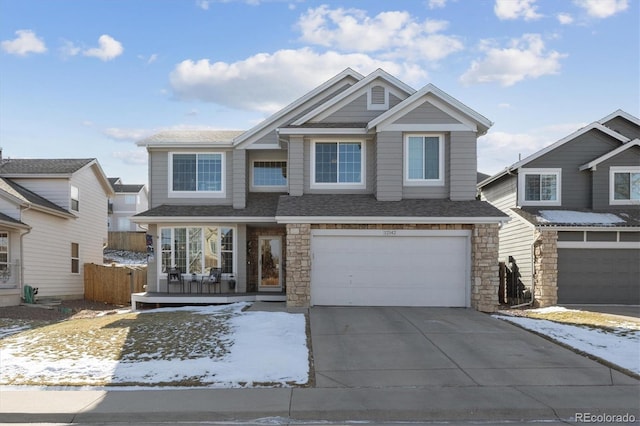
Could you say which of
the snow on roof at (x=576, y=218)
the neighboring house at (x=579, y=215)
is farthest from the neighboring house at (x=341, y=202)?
the neighboring house at (x=579, y=215)

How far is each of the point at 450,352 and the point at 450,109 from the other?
8.84 meters

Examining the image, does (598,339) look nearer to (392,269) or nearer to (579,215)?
(392,269)

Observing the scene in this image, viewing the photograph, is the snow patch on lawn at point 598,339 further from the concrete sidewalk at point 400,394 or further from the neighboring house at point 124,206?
the neighboring house at point 124,206

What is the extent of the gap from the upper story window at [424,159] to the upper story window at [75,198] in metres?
15.3

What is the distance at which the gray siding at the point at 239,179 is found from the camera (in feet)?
61.0

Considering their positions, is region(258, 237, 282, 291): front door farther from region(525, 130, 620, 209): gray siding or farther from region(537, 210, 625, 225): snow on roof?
region(525, 130, 620, 209): gray siding

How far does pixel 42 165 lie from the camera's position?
23812 millimetres

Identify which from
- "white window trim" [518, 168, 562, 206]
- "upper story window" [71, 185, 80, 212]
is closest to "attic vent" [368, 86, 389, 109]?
"white window trim" [518, 168, 562, 206]

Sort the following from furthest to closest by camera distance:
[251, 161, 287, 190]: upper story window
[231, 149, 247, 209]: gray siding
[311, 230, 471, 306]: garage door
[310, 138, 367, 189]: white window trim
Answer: [251, 161, 287, 190]: upper story window → [231, 149, 247, 209]: gray siding → [310, 138, 367, 189]: white window trim → [311, 230, 471, 306]: garage door

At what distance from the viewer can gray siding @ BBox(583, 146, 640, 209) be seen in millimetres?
20469

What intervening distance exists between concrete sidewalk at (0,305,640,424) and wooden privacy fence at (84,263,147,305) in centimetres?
1509

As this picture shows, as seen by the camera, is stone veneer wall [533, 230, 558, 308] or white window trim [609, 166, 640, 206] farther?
white window trim [609, 166, 640, 206]

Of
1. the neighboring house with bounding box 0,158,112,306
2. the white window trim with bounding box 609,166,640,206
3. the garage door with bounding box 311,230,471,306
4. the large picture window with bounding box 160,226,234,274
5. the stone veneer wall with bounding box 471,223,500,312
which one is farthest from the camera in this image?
the white window trim with bounding box 609,166,640,206

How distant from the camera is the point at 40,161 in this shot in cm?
2464
